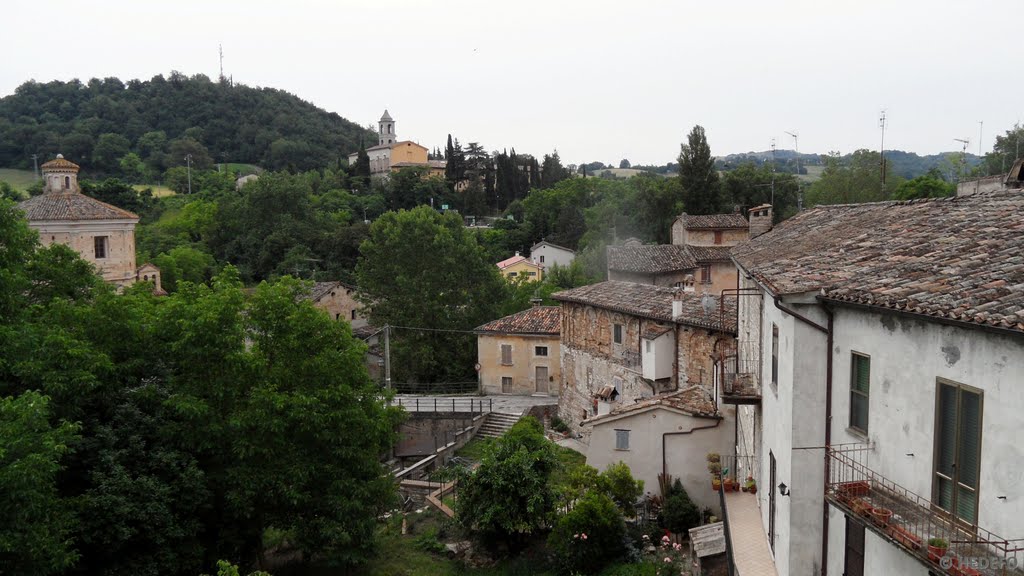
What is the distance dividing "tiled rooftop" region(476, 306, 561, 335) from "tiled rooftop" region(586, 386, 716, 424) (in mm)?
15638

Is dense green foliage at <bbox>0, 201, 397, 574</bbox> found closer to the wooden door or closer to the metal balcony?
the metal balcony

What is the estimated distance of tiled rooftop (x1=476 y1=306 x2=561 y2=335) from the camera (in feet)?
123

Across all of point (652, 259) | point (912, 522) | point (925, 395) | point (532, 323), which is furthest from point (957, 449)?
point (652, 259)

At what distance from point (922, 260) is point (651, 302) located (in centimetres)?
1868

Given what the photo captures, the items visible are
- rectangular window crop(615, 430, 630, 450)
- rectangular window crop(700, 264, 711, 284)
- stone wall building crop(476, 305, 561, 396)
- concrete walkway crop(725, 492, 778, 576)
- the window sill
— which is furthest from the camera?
rectangular window crop(700, 264, 711, 284)

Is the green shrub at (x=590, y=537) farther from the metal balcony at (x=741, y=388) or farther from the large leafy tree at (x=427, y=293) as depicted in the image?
the large leafy tree at (x=427, y=293)

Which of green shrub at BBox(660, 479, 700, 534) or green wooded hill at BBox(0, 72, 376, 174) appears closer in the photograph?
green shrub at BBox(660, 479, 700, 534)

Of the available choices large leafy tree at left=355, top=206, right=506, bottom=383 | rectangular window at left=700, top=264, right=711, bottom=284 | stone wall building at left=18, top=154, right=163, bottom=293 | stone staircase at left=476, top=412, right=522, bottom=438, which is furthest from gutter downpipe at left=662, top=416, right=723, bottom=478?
stone wall building at left=18, top=154, right=163, bottom=293

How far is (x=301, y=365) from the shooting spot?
19438 millimetres

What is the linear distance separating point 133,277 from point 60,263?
2426cm

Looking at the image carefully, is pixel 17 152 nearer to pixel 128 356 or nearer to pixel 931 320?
pixel 128 356

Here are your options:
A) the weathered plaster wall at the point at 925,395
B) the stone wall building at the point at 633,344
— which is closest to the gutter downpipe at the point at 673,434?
the stone wall building at the point at 633,344

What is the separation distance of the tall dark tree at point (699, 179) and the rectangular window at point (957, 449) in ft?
175

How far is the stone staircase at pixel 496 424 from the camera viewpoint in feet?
108
